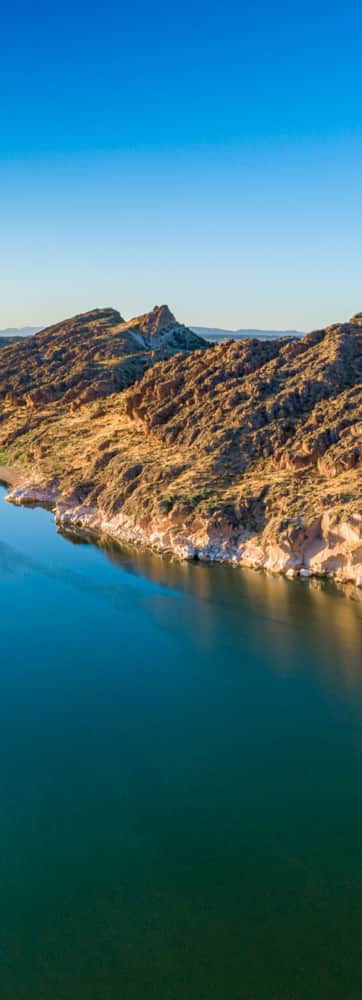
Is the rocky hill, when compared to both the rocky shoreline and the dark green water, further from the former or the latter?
the dark green water

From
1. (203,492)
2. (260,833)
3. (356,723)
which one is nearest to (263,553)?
(203,492)

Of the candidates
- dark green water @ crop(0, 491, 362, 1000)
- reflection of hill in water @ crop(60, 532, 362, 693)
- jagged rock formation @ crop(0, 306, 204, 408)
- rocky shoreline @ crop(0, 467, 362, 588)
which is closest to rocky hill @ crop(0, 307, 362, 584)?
rocky shoreline @ crop(0, 467, 362, 588)

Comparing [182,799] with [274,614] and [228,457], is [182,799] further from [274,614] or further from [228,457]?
[228,457]

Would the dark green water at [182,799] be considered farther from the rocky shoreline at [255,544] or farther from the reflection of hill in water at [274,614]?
the rocky shoreline at [255,544]

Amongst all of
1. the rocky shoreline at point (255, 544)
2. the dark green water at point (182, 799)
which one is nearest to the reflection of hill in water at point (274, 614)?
the dark green water at point (182, 799)

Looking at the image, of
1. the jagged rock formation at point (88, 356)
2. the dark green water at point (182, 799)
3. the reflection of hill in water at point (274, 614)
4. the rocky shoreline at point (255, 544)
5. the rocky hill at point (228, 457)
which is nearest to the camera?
the dark green water at point (182, 799)

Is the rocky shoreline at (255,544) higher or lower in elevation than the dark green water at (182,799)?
higher

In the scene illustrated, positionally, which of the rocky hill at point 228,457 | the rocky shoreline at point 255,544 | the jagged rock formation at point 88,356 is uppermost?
the jagged rock formation at point 88,356

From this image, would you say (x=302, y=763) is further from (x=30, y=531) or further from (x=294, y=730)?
(x=30, y=531)
